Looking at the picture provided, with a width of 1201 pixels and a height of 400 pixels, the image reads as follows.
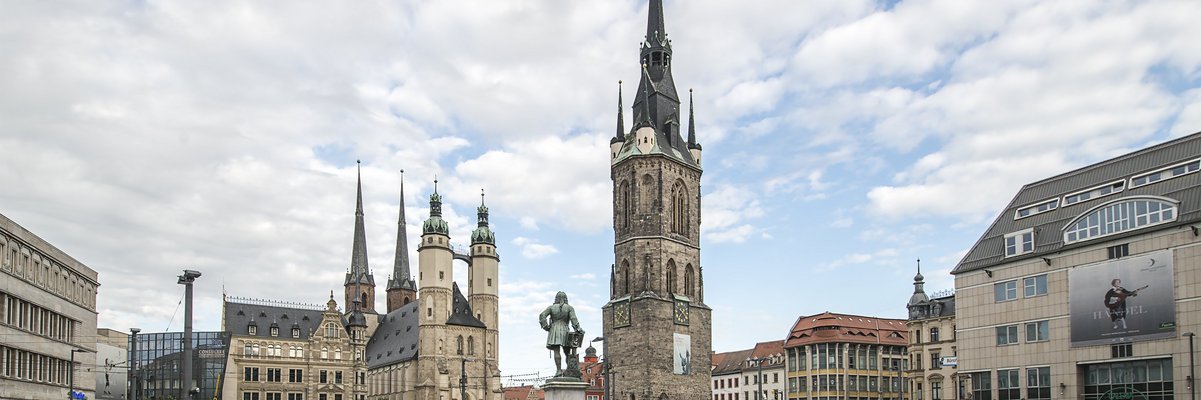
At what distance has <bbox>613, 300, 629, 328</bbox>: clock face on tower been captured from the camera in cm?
9706

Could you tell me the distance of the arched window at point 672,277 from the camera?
321ft

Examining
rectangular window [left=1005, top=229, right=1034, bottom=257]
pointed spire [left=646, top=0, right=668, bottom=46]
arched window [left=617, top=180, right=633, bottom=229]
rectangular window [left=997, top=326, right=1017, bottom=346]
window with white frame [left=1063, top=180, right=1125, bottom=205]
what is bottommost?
rectangular window [left=997, top=326, right=1017, bottom=346]

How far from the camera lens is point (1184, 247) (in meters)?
51.4

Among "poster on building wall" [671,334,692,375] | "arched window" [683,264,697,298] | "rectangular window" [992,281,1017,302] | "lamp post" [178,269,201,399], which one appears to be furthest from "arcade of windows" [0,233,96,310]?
"rectangular window" [992,281,1017,302]

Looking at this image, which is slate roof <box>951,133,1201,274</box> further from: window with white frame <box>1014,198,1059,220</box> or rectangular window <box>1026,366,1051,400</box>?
rectangular window <box>1026,366,1051,400</box>

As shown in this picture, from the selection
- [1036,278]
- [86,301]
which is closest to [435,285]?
[86,301]

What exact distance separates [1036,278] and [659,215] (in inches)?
1689

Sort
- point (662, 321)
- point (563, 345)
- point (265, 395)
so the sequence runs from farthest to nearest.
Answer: point (265, 395)
point (662, 321)
point (563, 345)

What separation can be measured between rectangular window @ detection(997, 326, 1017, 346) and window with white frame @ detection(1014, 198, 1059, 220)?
7.48 metres

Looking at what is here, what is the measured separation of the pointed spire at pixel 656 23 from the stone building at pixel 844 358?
35.0 meters

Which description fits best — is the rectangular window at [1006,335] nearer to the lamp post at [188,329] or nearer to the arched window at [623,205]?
the arched window at [623,205]

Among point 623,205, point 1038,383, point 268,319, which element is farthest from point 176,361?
point 1038,383

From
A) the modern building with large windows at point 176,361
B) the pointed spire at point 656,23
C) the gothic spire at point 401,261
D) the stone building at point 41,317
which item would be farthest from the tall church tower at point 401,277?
the stone building at point 41,317

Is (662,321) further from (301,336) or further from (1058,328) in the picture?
(301,336)
